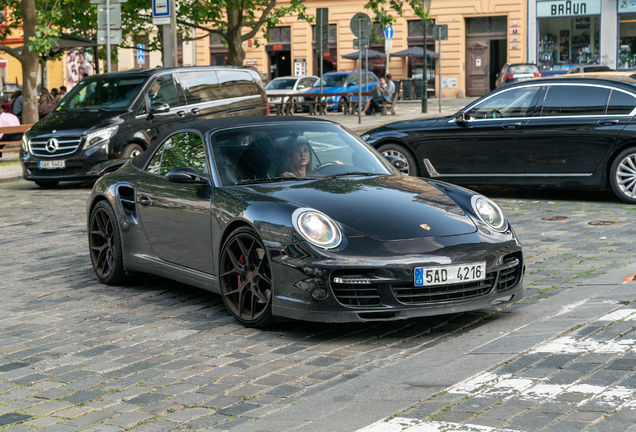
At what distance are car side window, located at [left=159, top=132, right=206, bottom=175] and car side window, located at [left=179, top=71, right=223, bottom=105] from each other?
30.6ft

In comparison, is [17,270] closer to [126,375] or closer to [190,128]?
[190,128]

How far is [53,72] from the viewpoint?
189 feet

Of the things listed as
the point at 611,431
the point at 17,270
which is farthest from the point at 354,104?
the point at 611,431

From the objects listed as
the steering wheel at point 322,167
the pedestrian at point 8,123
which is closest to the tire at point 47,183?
the pedestrian at point 8,123

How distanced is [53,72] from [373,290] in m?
55.5

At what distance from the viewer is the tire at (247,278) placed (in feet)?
18.8

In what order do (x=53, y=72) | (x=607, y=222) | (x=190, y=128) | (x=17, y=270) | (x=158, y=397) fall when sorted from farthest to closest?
(x=53, y=72)
(x=607, y=222)
(x=17, y=270)
(x=190, y=128)
(x=158, y=397)

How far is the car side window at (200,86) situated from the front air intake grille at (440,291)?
37.1ft

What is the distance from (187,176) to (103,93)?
1019 centimetres

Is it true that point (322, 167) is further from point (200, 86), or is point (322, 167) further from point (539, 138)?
point (200, 86)

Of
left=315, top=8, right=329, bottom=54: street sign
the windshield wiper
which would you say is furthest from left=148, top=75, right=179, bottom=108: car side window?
left=315, top=8, right=329, bottom=54: street sign

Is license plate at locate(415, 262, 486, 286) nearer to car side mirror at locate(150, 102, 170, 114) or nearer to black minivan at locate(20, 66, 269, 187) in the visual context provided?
black minivan at locate(20, 66, 269, 187)

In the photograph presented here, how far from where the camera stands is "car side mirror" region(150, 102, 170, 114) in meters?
15.6

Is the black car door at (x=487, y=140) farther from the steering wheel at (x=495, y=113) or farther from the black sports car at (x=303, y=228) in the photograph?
the black sports car at (x=303, y=228)
